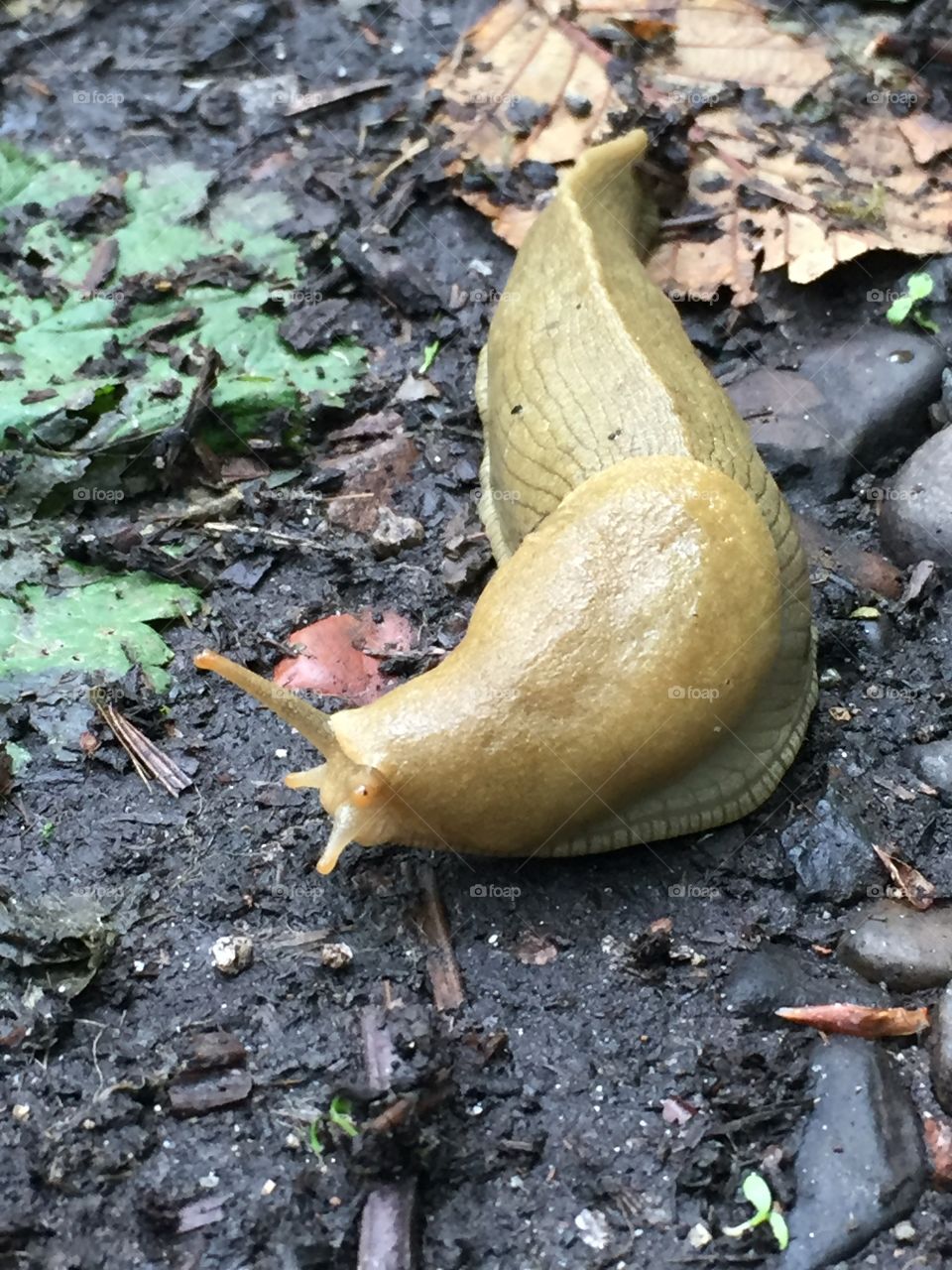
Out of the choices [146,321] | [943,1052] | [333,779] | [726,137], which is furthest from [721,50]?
[943,1052]

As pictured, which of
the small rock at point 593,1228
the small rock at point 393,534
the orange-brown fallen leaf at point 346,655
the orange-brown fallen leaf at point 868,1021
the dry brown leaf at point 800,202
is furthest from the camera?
the dry brown leaf at point 800,202

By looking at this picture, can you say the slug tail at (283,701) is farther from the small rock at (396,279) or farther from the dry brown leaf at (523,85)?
the dry brown leaf at (523,85)

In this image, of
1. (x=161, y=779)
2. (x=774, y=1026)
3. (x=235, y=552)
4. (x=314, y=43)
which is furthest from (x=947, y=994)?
(x=314, y=43)

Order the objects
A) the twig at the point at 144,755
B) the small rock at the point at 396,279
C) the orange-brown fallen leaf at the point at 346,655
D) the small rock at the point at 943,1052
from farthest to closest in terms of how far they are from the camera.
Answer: the small rock at the point at 396,279
the orange-brown fallen leaf at the point at 346,655
the twig at the point at 144,755
the small rock at the point at 943,1052

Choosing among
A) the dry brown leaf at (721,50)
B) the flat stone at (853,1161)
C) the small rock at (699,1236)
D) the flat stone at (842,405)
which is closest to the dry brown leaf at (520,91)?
the dry brown leaf at (721,50)

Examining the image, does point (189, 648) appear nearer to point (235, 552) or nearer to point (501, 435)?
point (235, 552)

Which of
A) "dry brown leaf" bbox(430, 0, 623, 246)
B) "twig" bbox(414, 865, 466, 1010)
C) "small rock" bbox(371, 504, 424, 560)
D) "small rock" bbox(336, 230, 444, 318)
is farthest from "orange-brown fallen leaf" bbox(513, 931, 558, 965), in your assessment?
"dry brown leaf" bbox(430, 0, 623, 246)
